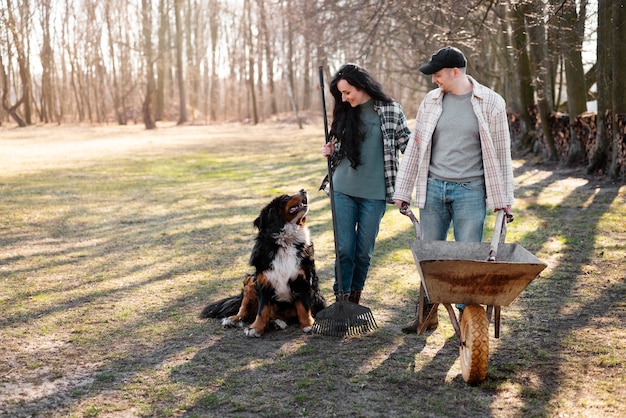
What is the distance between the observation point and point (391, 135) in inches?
191

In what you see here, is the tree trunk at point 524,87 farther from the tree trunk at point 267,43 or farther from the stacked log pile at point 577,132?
the tree trunk at point 267,43

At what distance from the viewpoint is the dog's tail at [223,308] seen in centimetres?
544

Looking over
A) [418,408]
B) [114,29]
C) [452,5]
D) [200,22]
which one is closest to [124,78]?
[114,29]

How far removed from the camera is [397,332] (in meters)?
5.08

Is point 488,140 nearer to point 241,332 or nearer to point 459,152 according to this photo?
point 459,152

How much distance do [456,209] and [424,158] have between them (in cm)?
39

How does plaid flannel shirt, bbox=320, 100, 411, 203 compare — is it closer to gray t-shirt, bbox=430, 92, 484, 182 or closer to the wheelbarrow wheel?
gray t-shirt, bbox=430, 92, 484, 182

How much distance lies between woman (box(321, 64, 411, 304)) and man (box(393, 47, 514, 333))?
1.39ft

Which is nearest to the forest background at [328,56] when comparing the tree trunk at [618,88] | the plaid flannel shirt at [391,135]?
the tree trunk at [618,88]

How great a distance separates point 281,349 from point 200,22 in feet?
186

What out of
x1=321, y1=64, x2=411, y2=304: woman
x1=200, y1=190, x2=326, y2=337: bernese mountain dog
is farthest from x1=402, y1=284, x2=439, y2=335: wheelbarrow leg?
x1=200, y1=190, x2=326, y2=337: bernese mountain dog

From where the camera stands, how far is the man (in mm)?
4160

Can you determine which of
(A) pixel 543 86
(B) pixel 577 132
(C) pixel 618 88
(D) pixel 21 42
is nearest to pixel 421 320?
(C) pixel 618 88

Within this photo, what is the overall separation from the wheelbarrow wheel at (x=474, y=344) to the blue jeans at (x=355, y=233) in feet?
4.13
